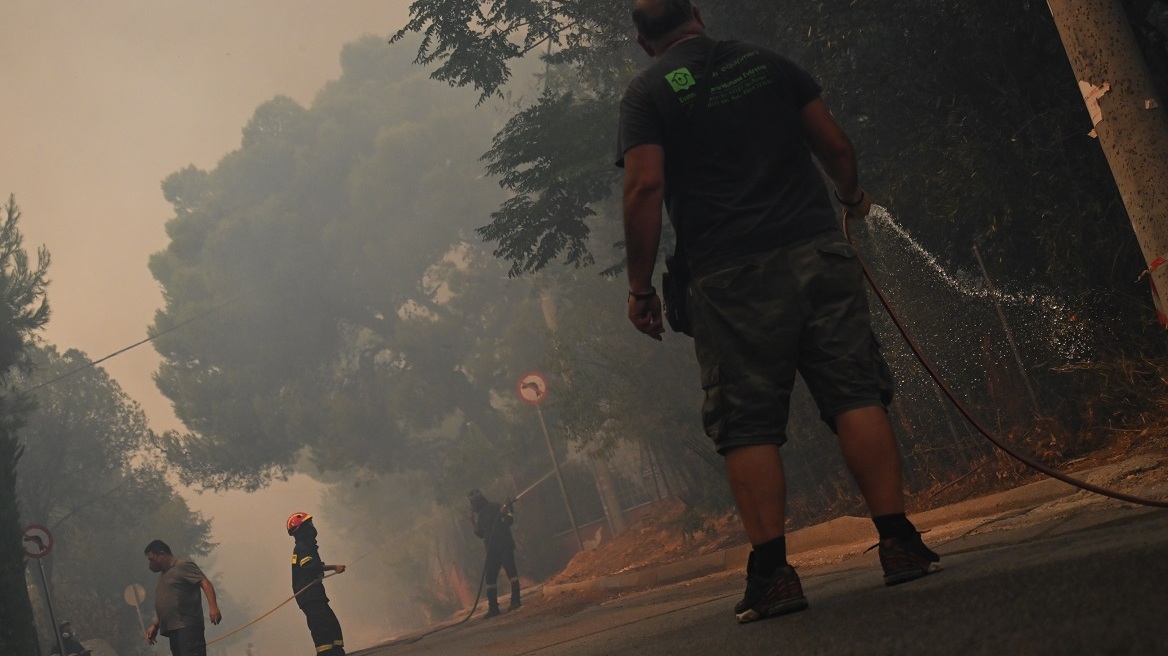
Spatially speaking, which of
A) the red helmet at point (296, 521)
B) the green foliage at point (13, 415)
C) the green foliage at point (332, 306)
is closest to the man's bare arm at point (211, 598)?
the red helmet at point (296, 521)

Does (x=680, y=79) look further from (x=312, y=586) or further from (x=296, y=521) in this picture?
(x=312, y=586)

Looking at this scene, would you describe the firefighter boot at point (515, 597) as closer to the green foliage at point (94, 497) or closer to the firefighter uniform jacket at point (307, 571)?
the firefighter uniform jacket at point (307, 571)

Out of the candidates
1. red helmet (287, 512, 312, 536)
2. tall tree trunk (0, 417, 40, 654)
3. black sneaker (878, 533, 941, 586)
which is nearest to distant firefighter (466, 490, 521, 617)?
red helmet (287, 512, 312, 536)

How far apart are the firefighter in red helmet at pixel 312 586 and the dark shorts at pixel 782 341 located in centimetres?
953

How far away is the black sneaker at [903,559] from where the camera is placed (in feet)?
10.4

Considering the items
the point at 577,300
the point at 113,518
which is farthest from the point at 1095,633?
the point at 113,518

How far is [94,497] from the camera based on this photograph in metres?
39.7

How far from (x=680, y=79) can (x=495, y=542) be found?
638 inches

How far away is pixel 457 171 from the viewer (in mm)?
46375

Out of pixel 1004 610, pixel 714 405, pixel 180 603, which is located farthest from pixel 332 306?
pixel 1004 610

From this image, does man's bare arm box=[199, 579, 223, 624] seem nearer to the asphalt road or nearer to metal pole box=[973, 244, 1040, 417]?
the asphalt road

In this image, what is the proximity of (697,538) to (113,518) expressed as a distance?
30422 mm

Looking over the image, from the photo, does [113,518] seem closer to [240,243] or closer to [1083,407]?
[240,243]

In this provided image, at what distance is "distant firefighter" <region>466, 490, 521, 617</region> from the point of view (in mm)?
17844
